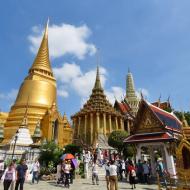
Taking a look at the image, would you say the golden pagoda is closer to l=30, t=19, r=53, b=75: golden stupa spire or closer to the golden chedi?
the golden chedi

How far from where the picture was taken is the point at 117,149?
34062 millimetres

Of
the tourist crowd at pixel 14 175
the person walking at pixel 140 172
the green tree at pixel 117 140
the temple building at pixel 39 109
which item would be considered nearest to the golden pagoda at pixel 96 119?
the temple building at pixel 39 109

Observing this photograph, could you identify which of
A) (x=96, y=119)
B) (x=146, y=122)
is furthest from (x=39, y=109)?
(x=146, y=122)

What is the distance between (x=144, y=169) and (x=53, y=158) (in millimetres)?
8729

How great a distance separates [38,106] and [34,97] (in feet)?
6.29

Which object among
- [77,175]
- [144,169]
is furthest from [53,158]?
[144,169]

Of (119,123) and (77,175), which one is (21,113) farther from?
(119,123)

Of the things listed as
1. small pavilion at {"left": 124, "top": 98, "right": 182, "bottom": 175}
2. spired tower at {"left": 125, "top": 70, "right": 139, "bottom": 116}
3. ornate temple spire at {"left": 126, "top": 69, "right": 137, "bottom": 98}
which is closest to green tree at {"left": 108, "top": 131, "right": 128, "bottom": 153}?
small pavilion at {"left": 124, "top": 98, "right": 182, "bottom": 175}

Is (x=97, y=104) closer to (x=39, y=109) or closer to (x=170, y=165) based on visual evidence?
(x=39, y=109)

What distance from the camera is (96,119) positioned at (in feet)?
151

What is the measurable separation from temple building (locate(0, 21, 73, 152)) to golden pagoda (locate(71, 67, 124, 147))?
839 centimetres

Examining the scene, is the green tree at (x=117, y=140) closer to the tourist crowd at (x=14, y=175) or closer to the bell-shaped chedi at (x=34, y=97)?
the bell-shaped chedi at (x=34, y=97)

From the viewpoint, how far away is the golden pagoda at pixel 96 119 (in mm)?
45156

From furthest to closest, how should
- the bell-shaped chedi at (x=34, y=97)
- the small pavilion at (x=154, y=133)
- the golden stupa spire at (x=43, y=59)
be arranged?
1. the golden stupa spire at (x=43, y=59)
2. the bell-shaped chedi at (x=34, y=97)
3. the small pavilion at (x=154, y=133)
